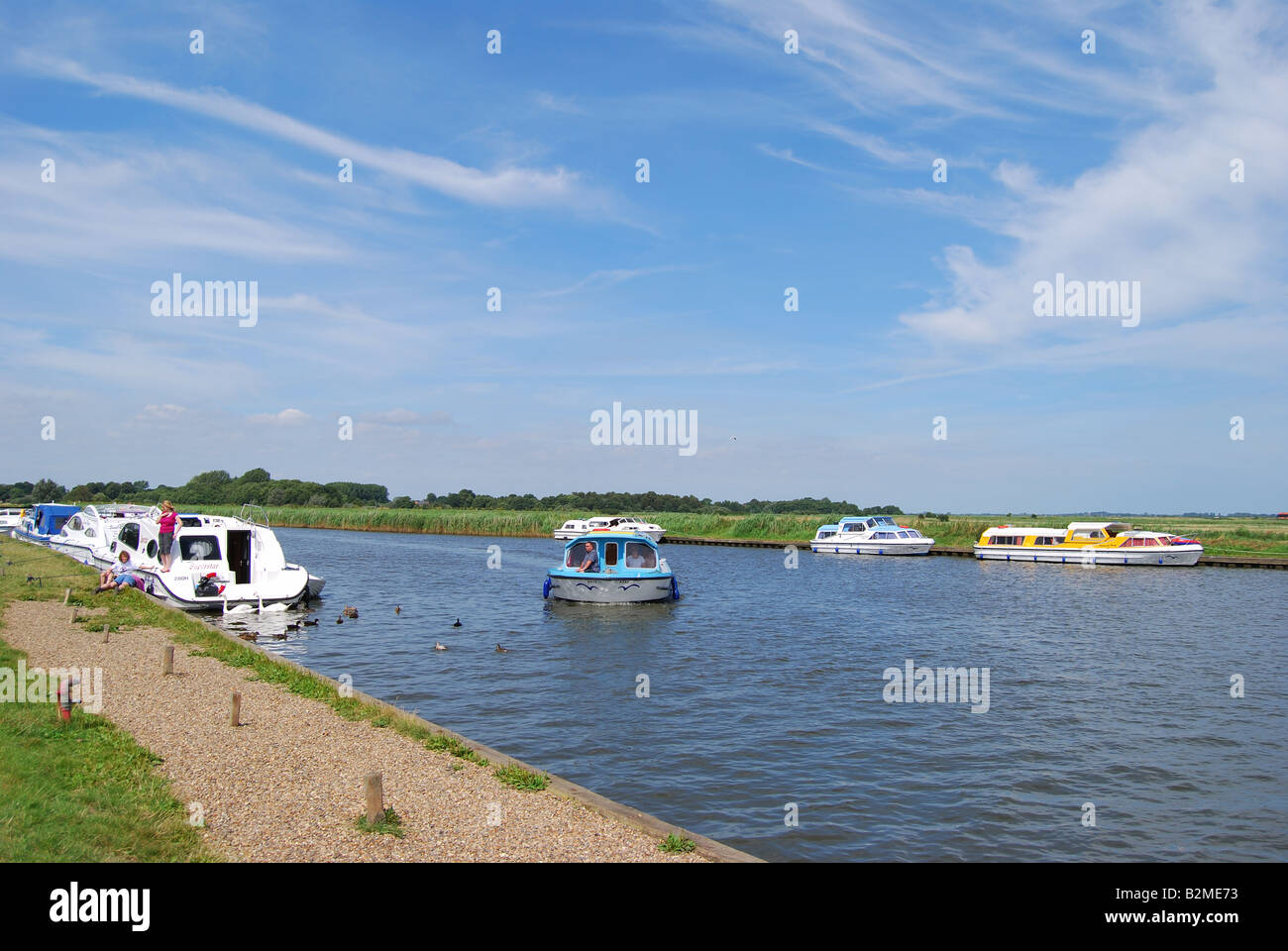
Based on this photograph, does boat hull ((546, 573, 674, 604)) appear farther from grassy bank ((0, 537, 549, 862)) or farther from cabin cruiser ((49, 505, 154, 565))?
cabin cruiser ((49, 505, 154, 565))

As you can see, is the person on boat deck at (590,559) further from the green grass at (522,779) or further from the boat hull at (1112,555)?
the boat hull at (1112,555)

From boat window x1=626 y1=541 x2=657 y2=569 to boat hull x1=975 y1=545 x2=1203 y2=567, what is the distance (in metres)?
39.2

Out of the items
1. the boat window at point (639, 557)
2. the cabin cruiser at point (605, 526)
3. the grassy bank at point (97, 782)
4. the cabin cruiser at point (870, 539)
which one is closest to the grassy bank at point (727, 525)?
the cabin cruiser at point (870, 539)

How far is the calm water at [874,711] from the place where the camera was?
11742 mm

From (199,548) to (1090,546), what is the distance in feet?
185

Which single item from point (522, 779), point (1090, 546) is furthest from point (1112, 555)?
point (522, 779)

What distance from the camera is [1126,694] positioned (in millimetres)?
20094

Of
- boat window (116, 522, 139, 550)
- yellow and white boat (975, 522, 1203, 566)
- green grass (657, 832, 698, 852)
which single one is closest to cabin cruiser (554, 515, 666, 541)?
yellow and white boat (975, 522, 1203, 566)

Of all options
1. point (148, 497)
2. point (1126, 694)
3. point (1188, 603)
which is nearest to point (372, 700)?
point (1126, 694)

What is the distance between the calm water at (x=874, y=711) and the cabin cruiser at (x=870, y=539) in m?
31.6

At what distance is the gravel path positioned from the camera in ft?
28.8

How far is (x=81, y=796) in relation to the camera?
921cm

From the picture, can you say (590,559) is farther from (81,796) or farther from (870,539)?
(870,539)
